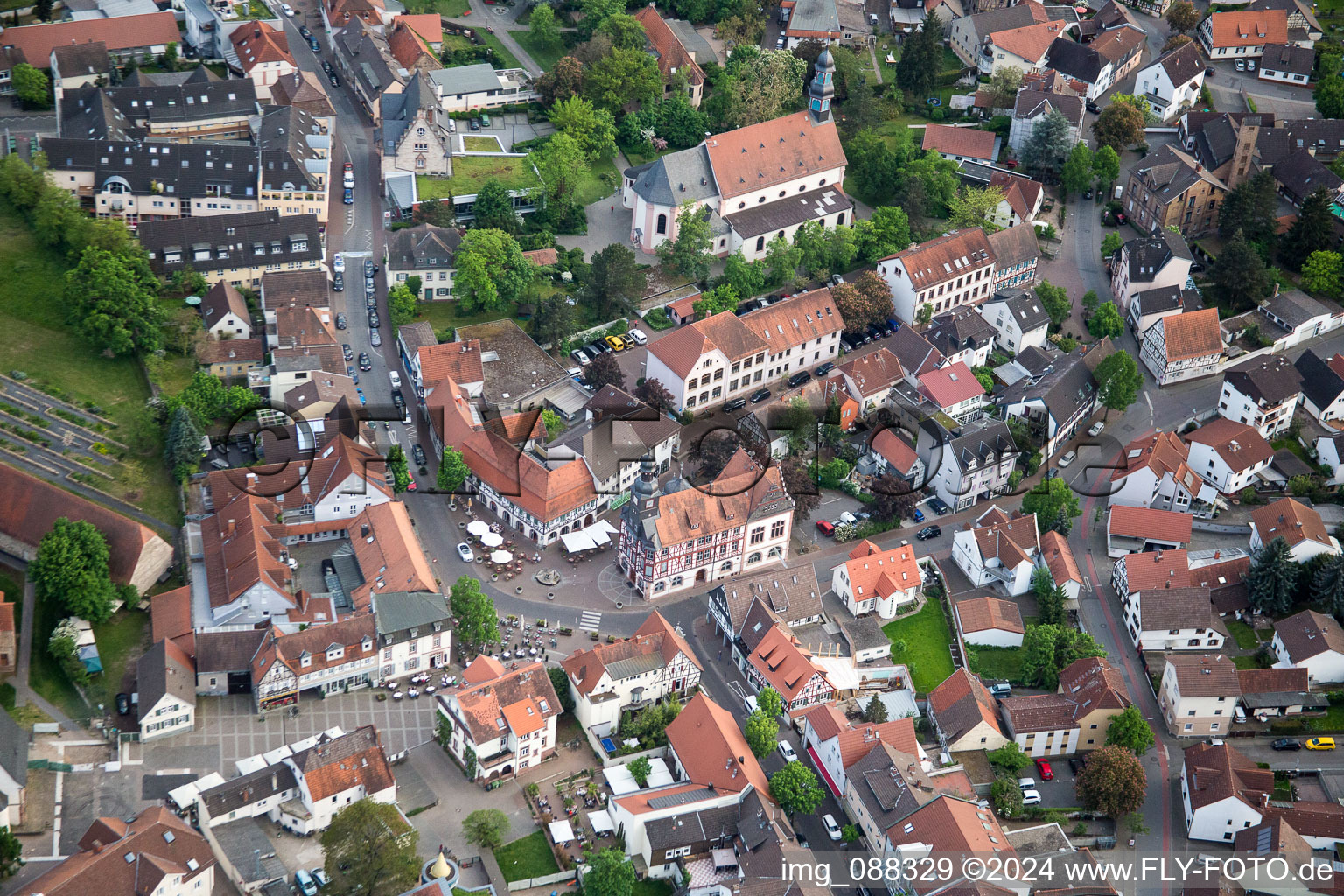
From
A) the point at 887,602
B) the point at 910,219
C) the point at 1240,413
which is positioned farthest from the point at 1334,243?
the point at 887,602

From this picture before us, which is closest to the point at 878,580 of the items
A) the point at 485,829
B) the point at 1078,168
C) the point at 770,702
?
the point at 770,702

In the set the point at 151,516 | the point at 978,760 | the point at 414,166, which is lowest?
the point at 978,760

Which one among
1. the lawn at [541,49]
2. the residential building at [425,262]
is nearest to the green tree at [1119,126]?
the lawn at [541,49]

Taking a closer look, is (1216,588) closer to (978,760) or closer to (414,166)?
(978,760)

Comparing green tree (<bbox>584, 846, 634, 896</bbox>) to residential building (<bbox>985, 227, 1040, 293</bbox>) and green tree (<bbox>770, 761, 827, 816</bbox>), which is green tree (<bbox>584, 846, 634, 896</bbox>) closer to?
green tree (<bbox>770, 761, 827, 816</bbox>)

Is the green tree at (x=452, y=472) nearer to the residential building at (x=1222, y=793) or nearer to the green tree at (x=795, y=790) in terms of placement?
the green tree at (x=795, y=790)
